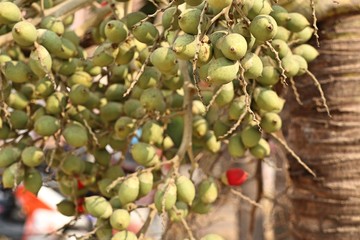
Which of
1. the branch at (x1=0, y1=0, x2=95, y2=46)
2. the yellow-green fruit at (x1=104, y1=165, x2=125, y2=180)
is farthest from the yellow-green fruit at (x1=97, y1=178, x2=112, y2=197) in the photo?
the branch at (x1=0, y1=0, x2=95, y2=46)

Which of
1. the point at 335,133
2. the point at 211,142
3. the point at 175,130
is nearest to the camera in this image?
the point at 211,142

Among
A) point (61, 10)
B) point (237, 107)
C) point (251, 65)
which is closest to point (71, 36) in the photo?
point (61, 10)

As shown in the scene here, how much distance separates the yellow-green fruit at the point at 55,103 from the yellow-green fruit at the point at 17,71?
7 cm

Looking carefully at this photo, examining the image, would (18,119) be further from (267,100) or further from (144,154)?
(267,100)

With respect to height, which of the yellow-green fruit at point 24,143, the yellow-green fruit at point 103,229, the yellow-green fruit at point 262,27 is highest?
the yellow-green fruit at point 262,27

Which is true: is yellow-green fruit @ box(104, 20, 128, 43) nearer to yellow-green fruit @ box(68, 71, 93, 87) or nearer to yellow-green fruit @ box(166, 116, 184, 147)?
yellow-green fruit @ box(68, 71, 93, 87)

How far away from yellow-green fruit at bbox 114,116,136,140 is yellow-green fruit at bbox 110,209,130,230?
17 cm

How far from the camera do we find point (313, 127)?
1439mm

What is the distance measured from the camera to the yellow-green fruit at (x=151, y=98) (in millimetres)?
1167

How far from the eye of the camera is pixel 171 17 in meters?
1.07

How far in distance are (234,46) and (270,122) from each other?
0.34m

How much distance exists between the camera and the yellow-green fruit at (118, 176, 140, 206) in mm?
1132

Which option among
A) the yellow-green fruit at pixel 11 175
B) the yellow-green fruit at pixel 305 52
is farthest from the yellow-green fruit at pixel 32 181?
the yellow-green fruit at pixel 305 52

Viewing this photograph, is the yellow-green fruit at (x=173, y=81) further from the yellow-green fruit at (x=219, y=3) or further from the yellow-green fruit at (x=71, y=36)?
the yellow-green fruit at (x=219, y=3)
